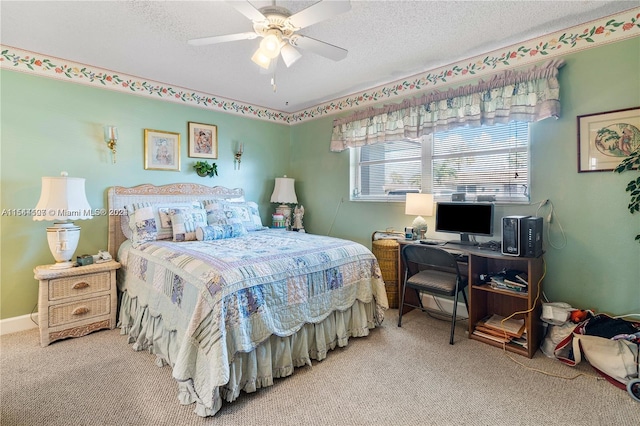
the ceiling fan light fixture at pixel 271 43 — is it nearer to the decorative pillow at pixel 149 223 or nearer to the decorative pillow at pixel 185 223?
the decorative pillow at pixel 185 223

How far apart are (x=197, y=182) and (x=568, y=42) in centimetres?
394

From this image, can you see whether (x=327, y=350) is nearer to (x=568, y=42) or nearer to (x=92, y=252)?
(x=92, y=252)

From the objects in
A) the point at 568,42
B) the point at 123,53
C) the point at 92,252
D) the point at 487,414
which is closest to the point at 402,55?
the point at 568,42

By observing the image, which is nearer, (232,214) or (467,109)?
(467,109)

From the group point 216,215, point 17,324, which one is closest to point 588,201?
point 216,215

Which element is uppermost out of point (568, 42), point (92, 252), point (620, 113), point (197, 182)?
point (568, 42)

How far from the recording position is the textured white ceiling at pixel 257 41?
2.12m

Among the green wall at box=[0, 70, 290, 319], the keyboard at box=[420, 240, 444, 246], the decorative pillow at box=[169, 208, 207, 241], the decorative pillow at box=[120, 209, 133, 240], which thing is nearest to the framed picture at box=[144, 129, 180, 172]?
the green wall at box=[0, 70, 290, 319]

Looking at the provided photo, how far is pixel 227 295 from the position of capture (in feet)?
5.73

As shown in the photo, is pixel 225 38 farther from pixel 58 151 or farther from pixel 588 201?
pixel 588 201

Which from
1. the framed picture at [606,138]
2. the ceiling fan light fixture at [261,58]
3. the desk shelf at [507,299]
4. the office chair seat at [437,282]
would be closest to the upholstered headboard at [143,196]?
the ceiling fan light fixture at [261,58]

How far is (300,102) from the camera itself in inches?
170

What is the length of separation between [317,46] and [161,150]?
7.94 feet

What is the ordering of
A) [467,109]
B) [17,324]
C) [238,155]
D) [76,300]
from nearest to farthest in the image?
1. [76,300]
2. [17,324]
3. [467,109]
4. [238,155]
